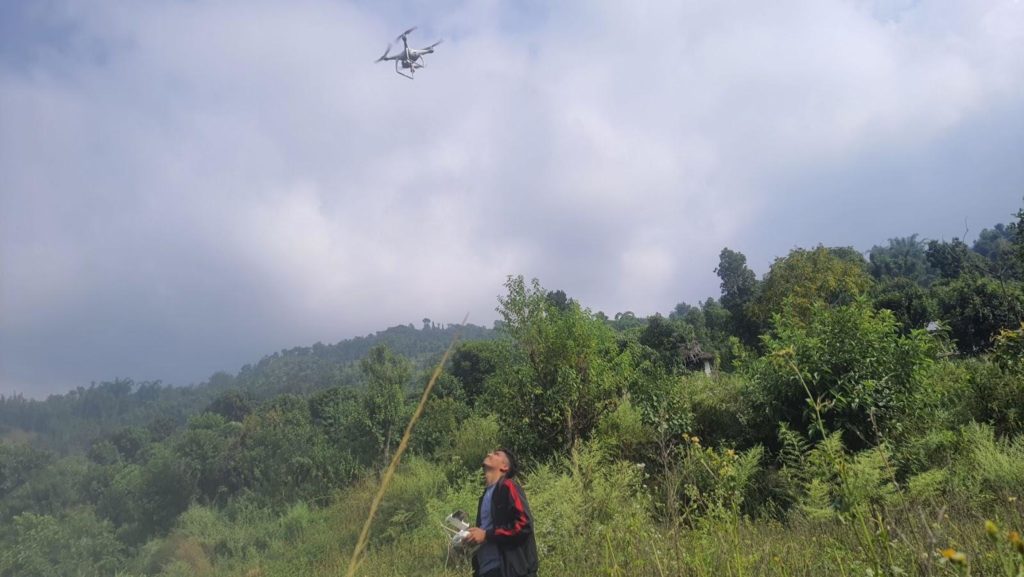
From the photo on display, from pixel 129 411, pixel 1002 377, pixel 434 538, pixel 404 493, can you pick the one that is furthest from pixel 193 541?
pixel 129 411

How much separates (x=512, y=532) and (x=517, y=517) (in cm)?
10

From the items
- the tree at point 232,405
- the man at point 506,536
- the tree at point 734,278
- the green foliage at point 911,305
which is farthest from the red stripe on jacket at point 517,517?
the tree at point 232,405

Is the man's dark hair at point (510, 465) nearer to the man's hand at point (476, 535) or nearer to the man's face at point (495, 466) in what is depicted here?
the man's face at point (495, 466)

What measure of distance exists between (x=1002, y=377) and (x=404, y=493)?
9.92 meters

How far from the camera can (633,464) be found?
8641 millimetres

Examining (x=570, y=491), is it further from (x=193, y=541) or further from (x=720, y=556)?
(x=193, y=541)

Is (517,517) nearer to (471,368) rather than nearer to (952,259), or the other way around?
(471,368)

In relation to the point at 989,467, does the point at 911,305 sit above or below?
above

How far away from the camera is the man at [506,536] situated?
3.63 m

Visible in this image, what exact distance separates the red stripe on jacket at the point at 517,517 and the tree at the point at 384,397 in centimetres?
1378

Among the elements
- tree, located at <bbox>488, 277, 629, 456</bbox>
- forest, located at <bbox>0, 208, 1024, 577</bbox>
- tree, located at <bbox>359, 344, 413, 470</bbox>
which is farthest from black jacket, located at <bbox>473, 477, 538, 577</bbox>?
tree, located at <bbox>359, 344, 413, 470</bbox>

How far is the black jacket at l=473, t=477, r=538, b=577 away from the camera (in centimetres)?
362

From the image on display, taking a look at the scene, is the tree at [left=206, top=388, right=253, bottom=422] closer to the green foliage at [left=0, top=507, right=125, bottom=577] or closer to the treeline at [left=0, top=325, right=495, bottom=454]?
the treeline at [left=0, top=325, right=495, bottom=454]

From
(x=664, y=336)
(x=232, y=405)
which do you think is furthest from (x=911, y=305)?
(x=232, y=405)
